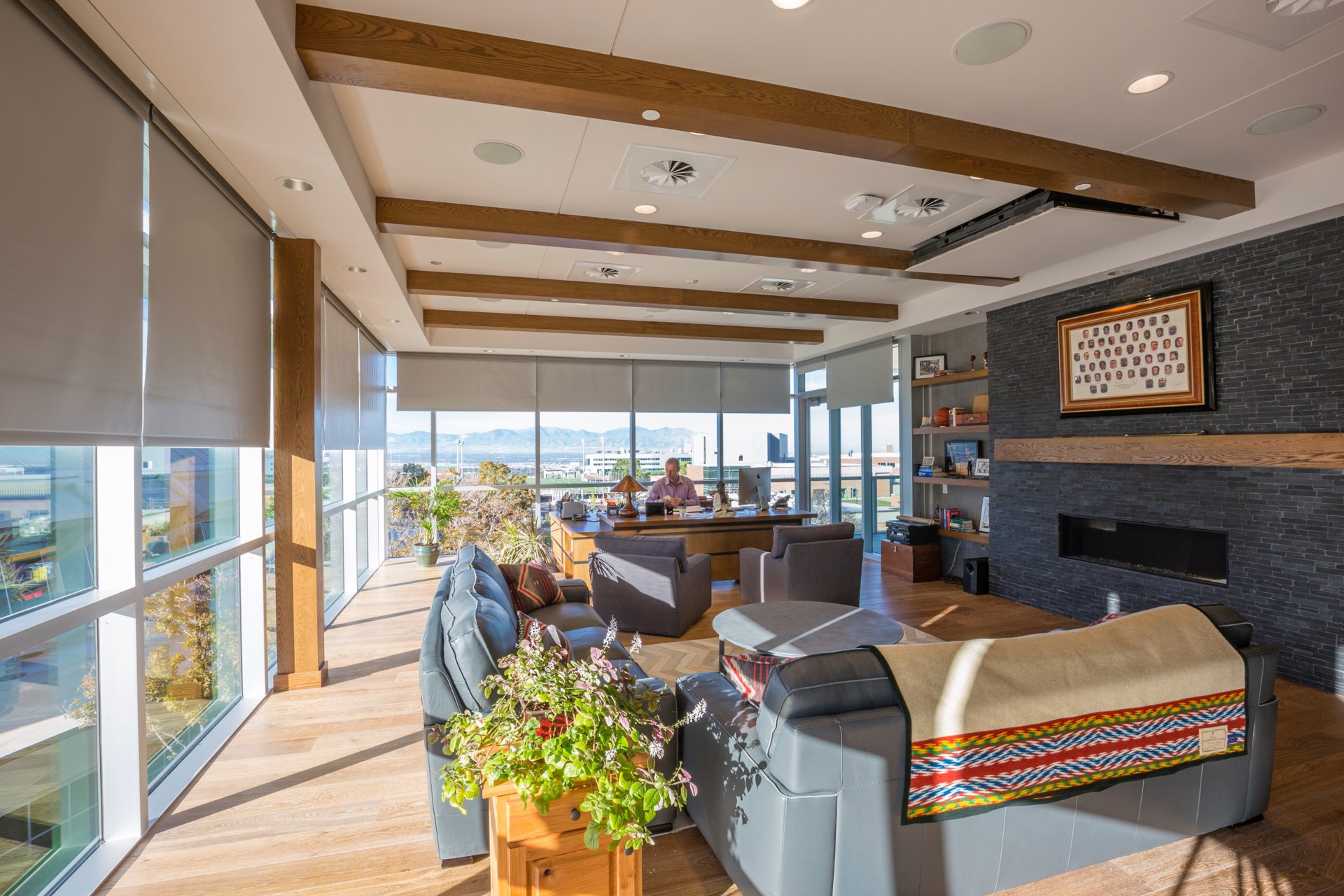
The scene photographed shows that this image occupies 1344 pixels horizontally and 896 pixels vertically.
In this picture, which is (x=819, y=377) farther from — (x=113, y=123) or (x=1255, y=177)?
(x=113, y=123)

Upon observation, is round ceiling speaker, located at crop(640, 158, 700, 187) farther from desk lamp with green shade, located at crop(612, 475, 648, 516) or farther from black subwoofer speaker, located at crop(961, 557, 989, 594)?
black subwoofer speaker, located at crop(961, 557, 989, 594)

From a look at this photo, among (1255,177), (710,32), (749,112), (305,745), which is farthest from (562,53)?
(1255,177)

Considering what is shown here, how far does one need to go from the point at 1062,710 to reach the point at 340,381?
5.39 meters

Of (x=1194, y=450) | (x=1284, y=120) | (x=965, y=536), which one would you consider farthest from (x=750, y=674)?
(x=965, y=536)

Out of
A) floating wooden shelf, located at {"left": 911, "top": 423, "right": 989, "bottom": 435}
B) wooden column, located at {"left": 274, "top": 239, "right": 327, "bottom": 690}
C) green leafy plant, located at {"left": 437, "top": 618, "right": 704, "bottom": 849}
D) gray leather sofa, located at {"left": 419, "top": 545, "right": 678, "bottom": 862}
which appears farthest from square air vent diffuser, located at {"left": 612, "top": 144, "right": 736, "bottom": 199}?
floating wooden shelf, located at {"left": 911, "top": 423, "right": 989, "bottom": 435}

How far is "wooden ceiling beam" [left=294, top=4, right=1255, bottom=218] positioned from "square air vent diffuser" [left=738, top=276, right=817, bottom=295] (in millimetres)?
2736

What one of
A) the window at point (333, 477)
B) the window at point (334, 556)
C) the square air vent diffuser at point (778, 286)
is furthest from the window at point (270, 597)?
the square air vent diffuser at point (778, 286)

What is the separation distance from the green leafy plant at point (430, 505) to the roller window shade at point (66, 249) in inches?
217

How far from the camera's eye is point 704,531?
6.18 metres

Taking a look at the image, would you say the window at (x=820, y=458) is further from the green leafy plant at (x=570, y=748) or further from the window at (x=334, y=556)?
the green leafy plant at (x=570, y=748)

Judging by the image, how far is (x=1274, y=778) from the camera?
8.93ft

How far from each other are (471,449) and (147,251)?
5.99 meters

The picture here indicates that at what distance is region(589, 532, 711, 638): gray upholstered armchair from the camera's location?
15.6 feet

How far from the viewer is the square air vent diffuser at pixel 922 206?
3.86 m
